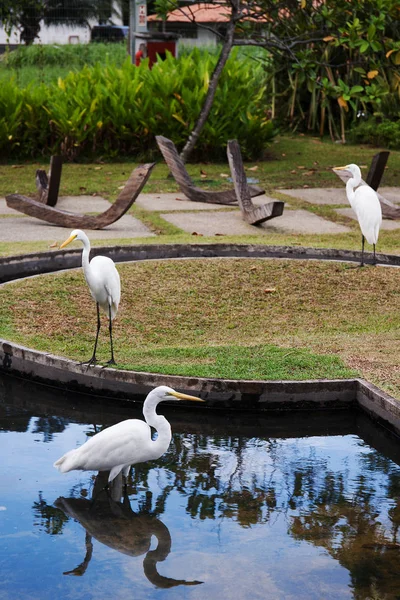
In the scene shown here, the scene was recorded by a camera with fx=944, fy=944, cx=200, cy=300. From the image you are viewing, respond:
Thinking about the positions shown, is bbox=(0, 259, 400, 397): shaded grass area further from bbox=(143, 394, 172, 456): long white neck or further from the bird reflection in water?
the bird reflection in water

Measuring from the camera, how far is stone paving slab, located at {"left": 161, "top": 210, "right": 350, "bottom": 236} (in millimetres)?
10812

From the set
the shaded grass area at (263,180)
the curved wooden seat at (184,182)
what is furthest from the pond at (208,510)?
the curved wooden seat at (184,182)

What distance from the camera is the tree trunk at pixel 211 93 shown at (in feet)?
45.9

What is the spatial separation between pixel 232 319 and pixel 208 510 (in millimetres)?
2971

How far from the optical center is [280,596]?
12.9ft

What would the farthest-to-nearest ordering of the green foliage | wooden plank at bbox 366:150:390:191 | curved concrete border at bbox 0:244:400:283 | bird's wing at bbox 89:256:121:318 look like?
1. the green foliage
2. wooden plank at bbox 366:150:390:191
3. curved concrete border at bbox 0:244:400:283
4. bird's wing at bbox 89:256:121:318

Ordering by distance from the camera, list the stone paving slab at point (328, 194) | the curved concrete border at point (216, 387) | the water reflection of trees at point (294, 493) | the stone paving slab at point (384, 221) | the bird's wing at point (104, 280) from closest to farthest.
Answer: the water reflection of trees at point (294, 493)
the curved concrete border at point (216, 387)
the bird's wing at point (104, 280)
the stone paving slab at point (384, 221)
the stone paving slab at point (328, 194)

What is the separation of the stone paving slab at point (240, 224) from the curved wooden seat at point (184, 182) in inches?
15.2

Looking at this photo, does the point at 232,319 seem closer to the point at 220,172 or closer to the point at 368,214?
the point at 368,214

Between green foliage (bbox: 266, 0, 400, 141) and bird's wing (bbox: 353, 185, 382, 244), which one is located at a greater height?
green foliage (bbox: 266, 0, 400, 141)

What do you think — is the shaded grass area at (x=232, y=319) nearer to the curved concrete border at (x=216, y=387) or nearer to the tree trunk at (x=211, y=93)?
the curved concrete border at (x=216, y=387)

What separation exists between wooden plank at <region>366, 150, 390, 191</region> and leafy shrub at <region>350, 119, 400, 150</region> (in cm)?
587

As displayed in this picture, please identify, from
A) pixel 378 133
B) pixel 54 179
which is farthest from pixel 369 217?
pixel 378 133

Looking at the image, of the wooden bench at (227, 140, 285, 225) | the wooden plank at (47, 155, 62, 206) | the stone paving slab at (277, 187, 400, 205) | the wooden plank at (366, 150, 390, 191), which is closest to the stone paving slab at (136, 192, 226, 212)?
the wooden bench at (227, 140, 285, 225)
